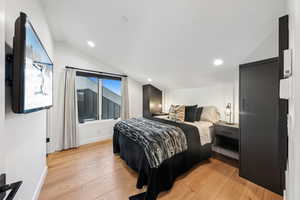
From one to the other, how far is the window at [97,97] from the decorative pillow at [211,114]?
2704 millimetres

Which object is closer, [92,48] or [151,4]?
[151,4]

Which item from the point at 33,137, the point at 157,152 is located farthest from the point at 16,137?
the point at 157,152

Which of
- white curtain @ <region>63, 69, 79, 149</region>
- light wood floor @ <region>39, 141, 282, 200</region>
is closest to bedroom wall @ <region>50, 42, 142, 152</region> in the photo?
white curtain @ <region>63, 69, 79, 149</region>

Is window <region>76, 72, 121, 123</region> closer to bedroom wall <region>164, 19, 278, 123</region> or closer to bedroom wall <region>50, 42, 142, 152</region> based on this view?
bedroom wall <region>50, 42, 142, 152</region>

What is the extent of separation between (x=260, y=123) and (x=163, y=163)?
147 centimetres

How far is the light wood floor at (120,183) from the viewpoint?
1.60m

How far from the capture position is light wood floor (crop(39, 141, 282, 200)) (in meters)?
1.60

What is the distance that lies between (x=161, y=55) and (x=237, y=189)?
2.49m

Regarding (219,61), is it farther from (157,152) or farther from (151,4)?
(157,152)

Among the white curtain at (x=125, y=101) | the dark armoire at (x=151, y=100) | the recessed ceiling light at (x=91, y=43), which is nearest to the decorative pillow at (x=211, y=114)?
the dark armoire at (x=151, y=100)

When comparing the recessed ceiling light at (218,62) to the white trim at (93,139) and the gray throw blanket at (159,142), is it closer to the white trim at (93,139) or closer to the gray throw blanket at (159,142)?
the gray throw blanket at (159,142)

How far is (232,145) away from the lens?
8.84 feet

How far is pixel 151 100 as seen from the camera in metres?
4.41

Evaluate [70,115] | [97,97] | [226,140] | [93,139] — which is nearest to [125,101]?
[97,97]
